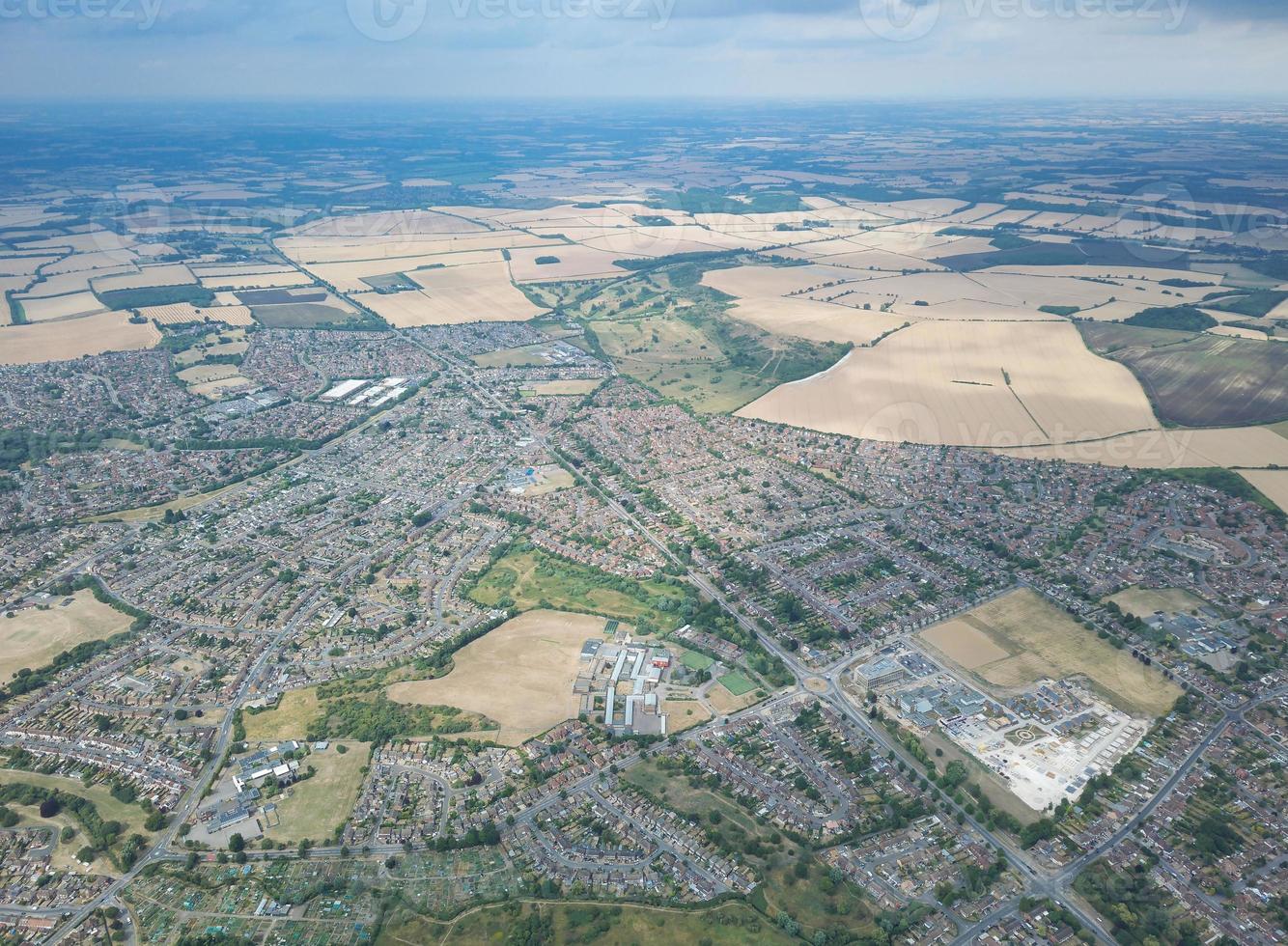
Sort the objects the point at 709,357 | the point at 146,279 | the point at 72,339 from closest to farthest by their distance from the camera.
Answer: the point at 709,357 → the point at 72,339 → the point at 146,279

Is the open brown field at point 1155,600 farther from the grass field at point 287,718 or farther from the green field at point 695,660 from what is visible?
the grass field at point 287,718

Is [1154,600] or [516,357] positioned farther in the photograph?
[516,357]

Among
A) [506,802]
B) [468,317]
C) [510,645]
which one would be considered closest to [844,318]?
[468,317]

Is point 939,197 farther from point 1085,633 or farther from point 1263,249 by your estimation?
point 1085,633

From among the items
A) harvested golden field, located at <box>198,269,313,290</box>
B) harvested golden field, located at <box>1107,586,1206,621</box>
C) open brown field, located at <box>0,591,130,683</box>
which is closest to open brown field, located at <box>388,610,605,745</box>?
open brown field, located at <box>0,591,130,683</box>

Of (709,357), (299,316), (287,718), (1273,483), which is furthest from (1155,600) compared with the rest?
(299,316)

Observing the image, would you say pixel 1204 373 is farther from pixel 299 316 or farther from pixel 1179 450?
pixel 299 316

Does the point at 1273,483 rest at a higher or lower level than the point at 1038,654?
higher
